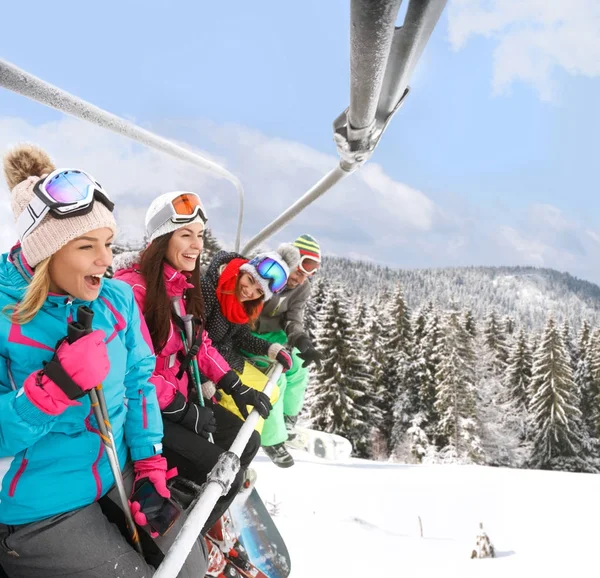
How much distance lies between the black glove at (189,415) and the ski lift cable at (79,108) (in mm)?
1752

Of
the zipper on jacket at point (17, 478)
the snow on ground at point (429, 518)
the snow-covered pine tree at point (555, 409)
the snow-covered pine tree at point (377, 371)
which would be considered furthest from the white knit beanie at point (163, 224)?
the snow-covered pine tree at point (555, 409)

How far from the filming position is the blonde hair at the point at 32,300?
1.76 meters

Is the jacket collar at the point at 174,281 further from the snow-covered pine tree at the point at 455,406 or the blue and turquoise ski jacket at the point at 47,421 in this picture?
the snow-covered pine tree at the point at 455,406

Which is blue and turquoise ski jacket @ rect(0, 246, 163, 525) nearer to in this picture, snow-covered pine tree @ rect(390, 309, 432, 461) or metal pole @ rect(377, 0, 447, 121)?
metal pole @ rect(377, 0, 447, 121)

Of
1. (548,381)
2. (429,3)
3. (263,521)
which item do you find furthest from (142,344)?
(548,381)

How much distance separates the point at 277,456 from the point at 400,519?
13096 millimetres

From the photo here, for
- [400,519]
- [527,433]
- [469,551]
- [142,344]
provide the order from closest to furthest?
[142,344] → [469,551] → [400,519] → [527,433]

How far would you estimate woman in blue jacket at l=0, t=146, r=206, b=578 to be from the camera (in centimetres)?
170

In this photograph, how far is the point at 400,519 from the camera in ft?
53.5

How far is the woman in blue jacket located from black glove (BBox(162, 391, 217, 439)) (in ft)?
2.44

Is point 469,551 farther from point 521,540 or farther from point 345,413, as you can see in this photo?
point 345,413

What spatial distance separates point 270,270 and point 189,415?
4.59 ft

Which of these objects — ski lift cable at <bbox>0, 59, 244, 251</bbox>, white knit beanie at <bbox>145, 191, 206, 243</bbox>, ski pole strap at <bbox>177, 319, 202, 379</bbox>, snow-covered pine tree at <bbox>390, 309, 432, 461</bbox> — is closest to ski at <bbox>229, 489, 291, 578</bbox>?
ski pole strap at <bbox>177, 319, 202, 379</bbox>

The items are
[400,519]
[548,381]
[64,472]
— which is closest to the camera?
Answer: [64,472]
